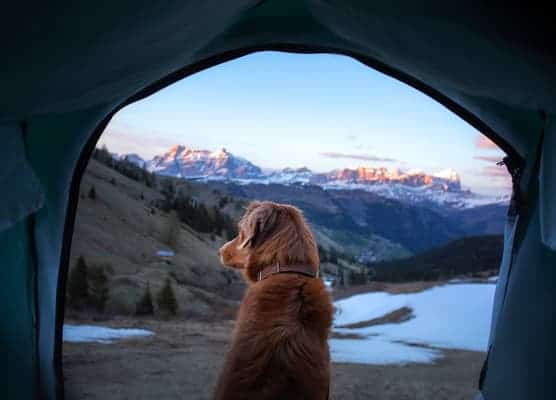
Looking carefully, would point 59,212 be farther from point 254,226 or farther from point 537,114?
point 537,114

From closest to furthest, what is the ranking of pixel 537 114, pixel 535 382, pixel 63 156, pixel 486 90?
pixel 486 90
pixel 535 382
pixel 537 114
pixel 63 156

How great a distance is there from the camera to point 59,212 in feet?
12.8

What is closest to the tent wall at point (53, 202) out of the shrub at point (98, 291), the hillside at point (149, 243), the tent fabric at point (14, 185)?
the tent fabric at point (14, 185)

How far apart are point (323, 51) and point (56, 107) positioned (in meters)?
2.30

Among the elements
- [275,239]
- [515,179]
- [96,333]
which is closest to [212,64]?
[275,239]

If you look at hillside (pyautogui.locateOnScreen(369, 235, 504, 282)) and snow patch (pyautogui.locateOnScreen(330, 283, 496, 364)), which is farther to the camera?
hillside (pyautogui.locateOnScreen(369, 235, 504, 282))

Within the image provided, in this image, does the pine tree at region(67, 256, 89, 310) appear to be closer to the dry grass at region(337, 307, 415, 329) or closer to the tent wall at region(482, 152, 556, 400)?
the dry grass at region(337, 307, 415, 329)

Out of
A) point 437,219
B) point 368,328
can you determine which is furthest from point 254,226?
point 437,219

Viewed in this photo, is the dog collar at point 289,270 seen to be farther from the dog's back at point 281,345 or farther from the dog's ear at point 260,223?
the dog's ear at point 260,223

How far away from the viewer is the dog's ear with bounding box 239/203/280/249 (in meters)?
3.47

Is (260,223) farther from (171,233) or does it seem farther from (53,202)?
(171,233)

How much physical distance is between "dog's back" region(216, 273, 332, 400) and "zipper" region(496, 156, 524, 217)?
1485mm

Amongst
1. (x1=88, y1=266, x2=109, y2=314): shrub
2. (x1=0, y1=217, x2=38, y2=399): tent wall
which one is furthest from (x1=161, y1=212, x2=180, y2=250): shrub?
(x1=0, y1=217, x2=38, y2=399): tent wall

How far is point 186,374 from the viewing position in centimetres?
599
